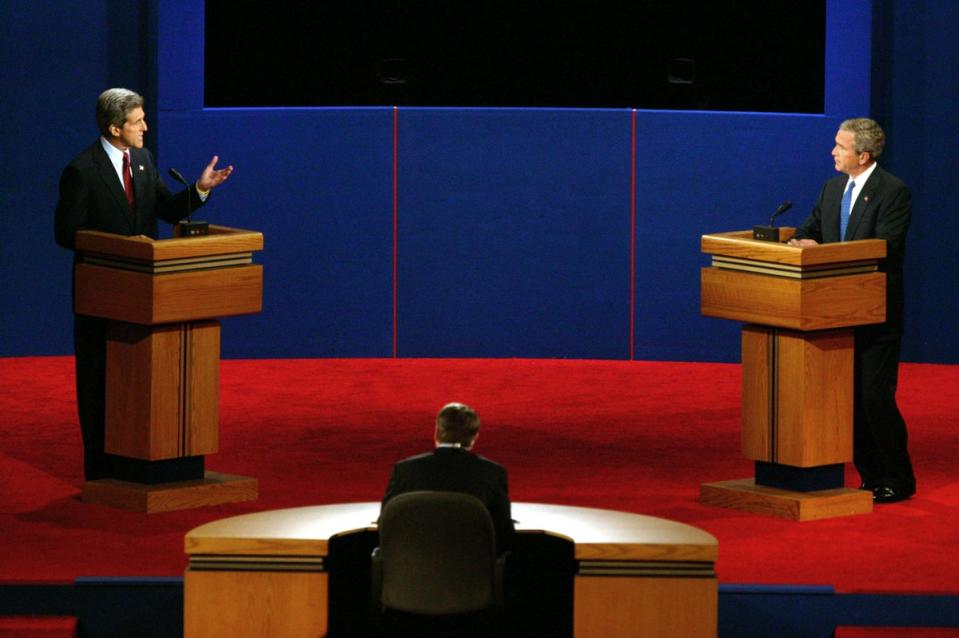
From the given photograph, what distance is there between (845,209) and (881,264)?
262 mm

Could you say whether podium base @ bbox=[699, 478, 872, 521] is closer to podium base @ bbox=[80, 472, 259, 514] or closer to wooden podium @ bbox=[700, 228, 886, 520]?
wooden podium @ bbox=[700, 228, 886, 520]

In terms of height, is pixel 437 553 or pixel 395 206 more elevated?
pixel 395 206

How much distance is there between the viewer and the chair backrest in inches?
188

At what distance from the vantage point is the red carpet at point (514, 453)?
6234 mm

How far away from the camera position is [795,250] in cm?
663

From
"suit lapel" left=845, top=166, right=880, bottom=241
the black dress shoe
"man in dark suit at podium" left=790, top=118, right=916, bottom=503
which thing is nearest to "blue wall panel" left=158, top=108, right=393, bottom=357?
"man in dark suit at podium" left=790, top=118, right=916, bottom=503

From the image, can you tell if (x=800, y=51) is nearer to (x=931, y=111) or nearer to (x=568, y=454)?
(x=931, y=111)

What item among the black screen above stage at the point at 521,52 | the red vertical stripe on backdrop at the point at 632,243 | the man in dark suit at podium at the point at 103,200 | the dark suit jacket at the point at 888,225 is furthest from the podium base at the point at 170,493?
the black screen above stage at the point at 521,52

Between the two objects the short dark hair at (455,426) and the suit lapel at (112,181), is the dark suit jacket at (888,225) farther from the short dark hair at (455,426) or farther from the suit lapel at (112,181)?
the suit lapel at (112,181)

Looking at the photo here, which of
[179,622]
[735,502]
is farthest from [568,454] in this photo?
[179,622]

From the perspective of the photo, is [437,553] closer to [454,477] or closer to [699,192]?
[454,477]

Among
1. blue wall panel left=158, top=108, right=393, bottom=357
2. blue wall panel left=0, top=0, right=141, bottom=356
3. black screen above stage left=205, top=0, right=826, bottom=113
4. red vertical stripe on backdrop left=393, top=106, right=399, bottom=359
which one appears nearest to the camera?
blue wall panel left=0, top=0, right=141, bottom=356

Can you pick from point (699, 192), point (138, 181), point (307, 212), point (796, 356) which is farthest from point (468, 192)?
point (796, 356)

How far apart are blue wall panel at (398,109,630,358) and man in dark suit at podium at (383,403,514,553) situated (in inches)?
201
